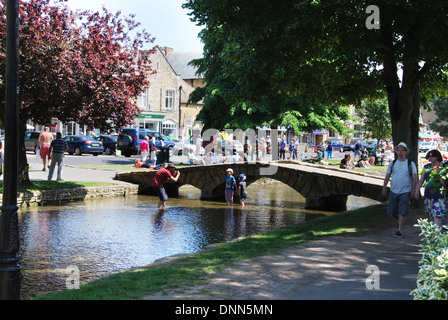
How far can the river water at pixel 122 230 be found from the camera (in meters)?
10.2

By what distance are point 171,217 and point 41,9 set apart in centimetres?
806

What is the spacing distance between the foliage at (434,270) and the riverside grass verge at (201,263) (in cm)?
290

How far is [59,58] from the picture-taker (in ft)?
54.6

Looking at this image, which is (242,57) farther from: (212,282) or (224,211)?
(212,282)

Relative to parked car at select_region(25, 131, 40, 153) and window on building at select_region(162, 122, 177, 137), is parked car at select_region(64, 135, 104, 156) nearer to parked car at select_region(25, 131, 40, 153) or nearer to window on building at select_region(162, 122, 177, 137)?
parked car at select_region(25, 131, 40, 153)

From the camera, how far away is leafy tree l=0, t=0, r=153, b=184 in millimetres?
16562

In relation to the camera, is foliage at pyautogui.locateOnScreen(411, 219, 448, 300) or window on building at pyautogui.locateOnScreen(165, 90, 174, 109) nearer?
→ foliage at pyautogui.locateOnScreen(411, 219, 448, 300)

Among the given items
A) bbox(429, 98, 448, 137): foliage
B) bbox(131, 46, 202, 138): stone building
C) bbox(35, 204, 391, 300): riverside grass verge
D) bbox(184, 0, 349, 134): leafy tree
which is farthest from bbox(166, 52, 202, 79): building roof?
bbox(35, 204, 391, 300): riverside grass verge

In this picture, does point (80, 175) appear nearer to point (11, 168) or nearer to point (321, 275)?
point (321, 275)

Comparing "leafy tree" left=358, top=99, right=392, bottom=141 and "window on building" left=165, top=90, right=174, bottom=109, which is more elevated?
"window on building" left=165, top=90, right=174, bottom=109

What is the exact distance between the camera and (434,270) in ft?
14.4

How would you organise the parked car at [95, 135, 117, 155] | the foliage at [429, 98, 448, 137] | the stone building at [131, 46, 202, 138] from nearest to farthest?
the parked car at [95, 135, 117, 155], the foliage at [429, 98, 448, 137], the stone building at [131, 46, 202, 138]

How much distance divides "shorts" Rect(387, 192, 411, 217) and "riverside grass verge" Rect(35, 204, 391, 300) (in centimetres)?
111
